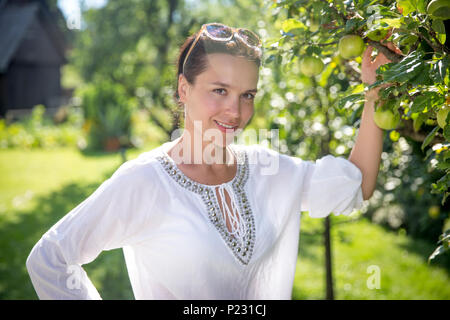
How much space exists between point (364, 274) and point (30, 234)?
4.57 m

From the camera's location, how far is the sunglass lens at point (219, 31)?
5.93ft

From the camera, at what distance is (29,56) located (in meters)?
16.9

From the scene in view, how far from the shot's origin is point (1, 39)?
15.2 m

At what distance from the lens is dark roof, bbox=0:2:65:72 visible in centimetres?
1488

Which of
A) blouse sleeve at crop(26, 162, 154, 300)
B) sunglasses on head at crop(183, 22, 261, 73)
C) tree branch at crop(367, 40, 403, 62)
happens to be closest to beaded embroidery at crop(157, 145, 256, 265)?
blouse sleeve at crop(26, 162, 154, 300)

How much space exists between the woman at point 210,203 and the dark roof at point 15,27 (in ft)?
49.5

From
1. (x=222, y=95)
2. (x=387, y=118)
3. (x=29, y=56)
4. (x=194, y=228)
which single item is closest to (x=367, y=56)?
(x=387, y=118)

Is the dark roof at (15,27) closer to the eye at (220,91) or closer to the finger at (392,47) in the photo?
the eye at (220,91)

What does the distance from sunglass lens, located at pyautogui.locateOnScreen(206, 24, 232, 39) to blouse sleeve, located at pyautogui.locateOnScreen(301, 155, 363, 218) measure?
69 centimetres

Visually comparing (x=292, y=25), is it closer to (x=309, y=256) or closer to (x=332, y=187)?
(x=332, y=187)

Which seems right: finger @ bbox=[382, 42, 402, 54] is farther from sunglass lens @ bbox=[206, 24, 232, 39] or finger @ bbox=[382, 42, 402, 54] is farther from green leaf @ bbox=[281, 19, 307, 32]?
sunglass lens @ bbox=[206, 24, 232, 39]

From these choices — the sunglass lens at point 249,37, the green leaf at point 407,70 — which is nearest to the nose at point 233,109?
the sunglass lens at point 249,37

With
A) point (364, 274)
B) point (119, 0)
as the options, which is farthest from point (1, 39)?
point (364, 274)

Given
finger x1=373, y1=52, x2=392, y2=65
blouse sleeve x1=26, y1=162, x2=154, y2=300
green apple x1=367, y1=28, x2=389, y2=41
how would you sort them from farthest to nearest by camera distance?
1. finger x1=373, y1=52, x2=392, y2=65
2. blouse sleeve x1=26, y1=162, x2=154, y2=300
3. green apple x1=367, y1=28, x2=389, y2=41
